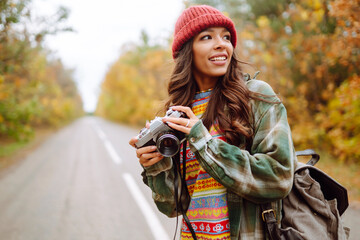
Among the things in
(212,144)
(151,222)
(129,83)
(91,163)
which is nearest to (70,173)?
(91,163)

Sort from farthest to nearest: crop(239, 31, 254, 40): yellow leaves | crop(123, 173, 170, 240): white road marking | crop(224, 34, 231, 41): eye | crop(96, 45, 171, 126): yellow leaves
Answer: crop(96, 45, 171, 126): yellow leaves < crop(239, 31, 254, 40): yellow leaves < crop(123, 173, 170, 240): white road marking < crop(224, 34, 231, 41): eye

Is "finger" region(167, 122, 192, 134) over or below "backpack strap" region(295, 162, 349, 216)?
over

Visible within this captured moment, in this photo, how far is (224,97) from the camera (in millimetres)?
1280

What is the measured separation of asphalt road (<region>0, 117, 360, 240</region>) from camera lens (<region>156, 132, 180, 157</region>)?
2592 millimetres

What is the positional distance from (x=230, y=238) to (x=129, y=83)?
2115cm

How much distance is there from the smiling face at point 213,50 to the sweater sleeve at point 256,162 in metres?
0.37

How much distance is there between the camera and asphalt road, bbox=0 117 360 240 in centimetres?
356

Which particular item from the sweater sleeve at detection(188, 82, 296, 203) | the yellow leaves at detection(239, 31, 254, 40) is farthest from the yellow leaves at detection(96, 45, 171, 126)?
the sweater sleeve at detection(188, 82, 296, 203)

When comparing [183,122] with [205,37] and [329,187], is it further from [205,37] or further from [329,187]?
[329,187]

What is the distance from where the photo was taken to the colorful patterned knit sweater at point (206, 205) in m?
1.19

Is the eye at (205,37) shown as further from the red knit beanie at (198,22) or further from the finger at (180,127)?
the finger at (180,127)

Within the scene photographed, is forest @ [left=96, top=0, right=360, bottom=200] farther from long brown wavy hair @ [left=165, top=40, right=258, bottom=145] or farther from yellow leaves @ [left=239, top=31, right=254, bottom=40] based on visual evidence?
long brown wavy hair @ [left=165, top=40, right=258, bottom=145]

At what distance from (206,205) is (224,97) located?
1.69 ft

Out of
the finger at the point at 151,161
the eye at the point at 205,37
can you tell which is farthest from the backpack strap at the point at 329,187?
the eye at the point at 205,37
